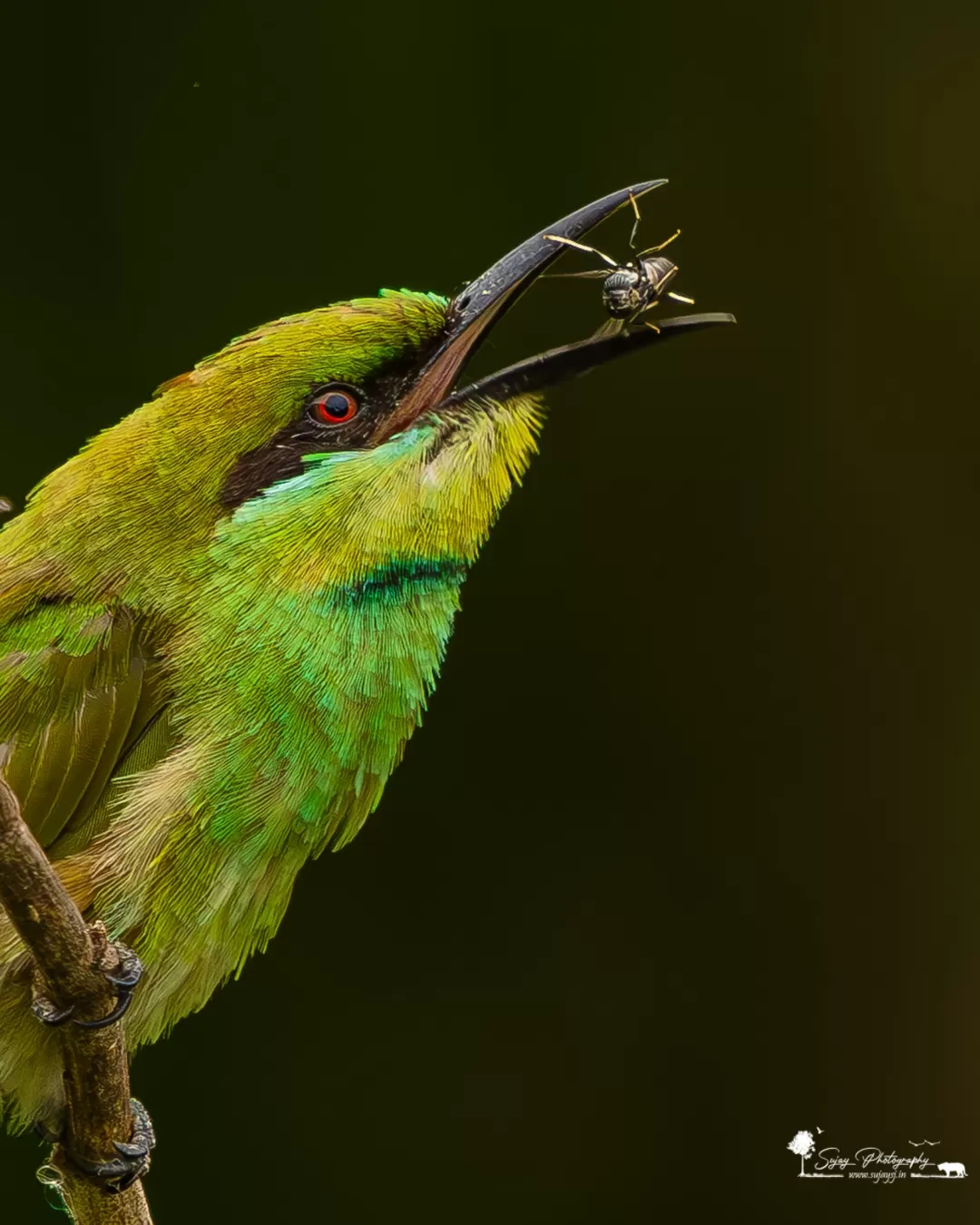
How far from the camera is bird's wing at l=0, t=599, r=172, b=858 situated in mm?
2826

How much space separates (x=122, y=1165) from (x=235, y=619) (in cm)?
86

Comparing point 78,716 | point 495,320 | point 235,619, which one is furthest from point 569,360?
point 78,716

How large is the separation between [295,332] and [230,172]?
69.1 inches

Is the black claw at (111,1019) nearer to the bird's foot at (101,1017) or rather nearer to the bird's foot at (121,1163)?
the bird's foot at (101,1017)

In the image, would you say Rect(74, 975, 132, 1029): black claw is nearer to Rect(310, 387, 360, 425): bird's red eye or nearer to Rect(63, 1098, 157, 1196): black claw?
Rect(63, 1098, 157, 1196): black claw

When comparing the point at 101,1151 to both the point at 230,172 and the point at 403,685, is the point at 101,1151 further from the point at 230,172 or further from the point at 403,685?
the point at 230,172

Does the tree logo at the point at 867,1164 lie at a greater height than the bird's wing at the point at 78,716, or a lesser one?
lesser

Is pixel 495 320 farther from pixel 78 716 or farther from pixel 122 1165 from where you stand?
pixel 122 1165

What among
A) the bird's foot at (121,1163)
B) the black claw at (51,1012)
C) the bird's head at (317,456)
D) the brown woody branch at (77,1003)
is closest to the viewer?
the brown woody branch at (77,1003)

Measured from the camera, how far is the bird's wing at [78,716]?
283 centimetres

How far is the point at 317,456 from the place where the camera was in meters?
3.02

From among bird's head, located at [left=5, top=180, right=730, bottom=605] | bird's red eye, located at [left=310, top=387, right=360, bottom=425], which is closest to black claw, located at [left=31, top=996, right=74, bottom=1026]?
bird's head, located at [left=5, top=180, right=730, bottom=605]

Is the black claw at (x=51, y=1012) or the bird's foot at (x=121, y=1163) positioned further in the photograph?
the bird's foot at (x=121, y=1163)

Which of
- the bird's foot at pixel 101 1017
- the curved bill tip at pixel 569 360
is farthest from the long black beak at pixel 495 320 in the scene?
the bird's foot at pixel 101 1017
